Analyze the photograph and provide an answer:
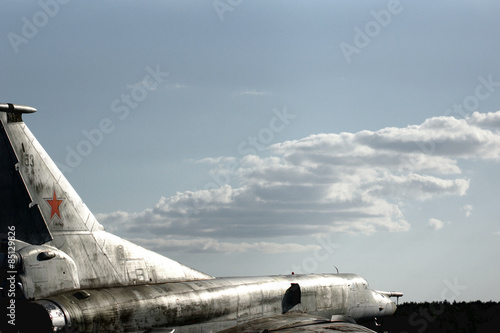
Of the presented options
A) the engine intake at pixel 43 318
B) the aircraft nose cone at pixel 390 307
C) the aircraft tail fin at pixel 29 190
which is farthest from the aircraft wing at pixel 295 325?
the aircraft nose cone at pixel 390 307

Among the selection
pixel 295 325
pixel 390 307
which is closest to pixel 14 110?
pixel 295 325

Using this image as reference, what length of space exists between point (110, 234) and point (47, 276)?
267 centimetres

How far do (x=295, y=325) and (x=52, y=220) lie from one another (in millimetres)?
7993

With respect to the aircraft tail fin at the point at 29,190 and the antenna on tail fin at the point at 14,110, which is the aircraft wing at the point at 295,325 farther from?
the antenna on tail fin at the point at 14,110

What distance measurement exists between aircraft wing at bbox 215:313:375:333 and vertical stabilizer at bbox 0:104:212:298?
12.0 feet

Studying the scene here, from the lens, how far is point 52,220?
16.5m

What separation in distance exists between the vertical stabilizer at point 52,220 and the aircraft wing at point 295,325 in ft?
12.0

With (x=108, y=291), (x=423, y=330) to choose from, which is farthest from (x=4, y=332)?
(x=423, y=330)

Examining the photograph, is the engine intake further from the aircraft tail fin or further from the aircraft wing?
the aircraft wing

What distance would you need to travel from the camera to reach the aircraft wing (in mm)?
17281

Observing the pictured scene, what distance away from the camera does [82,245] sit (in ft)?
54.9

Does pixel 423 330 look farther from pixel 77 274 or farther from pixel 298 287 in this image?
pixel 77 274

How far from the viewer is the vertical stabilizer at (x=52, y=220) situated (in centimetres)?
1617

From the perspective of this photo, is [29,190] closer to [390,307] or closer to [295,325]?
[295,325]
